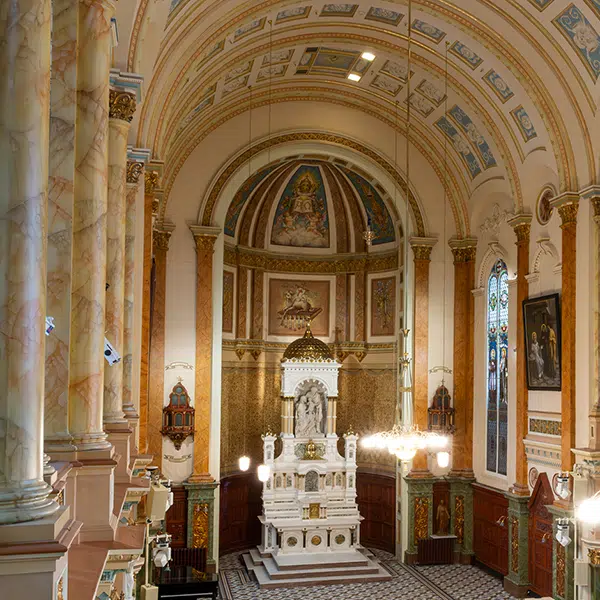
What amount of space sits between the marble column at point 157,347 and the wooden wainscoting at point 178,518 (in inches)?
31.1

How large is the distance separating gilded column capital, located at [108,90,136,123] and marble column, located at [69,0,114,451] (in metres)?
1.76

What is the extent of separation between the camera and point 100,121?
681cm

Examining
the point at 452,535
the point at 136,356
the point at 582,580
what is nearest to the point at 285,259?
the point at 452,535

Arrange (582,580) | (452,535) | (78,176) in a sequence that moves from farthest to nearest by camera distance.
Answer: (452,535), (582,580), (78,176)

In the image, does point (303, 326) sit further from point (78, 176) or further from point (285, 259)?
point (78, 176)

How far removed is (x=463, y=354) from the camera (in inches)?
770

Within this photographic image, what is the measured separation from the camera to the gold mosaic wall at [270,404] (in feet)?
65.5

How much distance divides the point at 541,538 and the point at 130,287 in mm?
10257

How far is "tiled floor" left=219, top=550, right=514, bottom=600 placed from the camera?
16.2 meters

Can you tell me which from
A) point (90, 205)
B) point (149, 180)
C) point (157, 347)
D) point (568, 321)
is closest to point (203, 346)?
point (157, 347)

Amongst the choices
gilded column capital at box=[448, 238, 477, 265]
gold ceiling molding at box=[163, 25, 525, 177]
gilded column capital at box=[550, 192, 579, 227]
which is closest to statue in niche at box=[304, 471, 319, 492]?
gilded column capital at box=[448, 238, 477, 265]

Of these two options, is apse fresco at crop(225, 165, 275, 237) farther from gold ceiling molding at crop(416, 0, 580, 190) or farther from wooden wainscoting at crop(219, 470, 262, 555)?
gold ceiling molding at crop(416, 0, 580, 190)

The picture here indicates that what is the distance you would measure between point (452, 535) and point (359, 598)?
4084 mm

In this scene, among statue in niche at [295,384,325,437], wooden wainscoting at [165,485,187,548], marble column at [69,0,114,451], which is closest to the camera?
marble column at [69,0,114,451]
